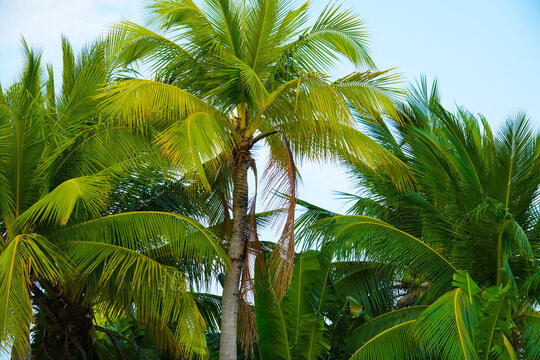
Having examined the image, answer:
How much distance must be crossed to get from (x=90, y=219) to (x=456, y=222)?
239 inches

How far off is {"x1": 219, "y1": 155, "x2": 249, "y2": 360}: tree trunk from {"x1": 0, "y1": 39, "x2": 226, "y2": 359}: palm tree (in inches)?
18.0

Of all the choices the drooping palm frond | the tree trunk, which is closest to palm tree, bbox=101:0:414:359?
the tree trunk

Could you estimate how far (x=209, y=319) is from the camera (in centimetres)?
1331

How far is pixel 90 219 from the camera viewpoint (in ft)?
32.4

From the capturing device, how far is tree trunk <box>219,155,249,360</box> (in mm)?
10164

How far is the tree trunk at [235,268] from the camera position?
10.2 metres

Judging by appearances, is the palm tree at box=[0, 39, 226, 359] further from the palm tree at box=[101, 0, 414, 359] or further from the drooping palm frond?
the drooping palm frond

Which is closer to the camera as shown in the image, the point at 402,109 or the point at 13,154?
the point at 13,154

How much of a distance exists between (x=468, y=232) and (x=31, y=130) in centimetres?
728

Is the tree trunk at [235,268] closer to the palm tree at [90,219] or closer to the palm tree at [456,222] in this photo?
the palm tree at [90,219]

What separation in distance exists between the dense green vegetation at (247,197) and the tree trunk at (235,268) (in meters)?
0.02

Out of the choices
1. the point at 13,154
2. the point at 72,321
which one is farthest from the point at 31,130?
the point at 72,321

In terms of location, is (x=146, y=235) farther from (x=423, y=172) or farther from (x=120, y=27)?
(x=423, y=172)

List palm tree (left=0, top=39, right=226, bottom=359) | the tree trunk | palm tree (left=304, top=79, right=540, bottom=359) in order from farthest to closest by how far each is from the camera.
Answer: palm tree (left=304, top=79, right=540, bottom=359) < the tree trunk < palm tree (left=0, top=39, right=226, bottom=359)
